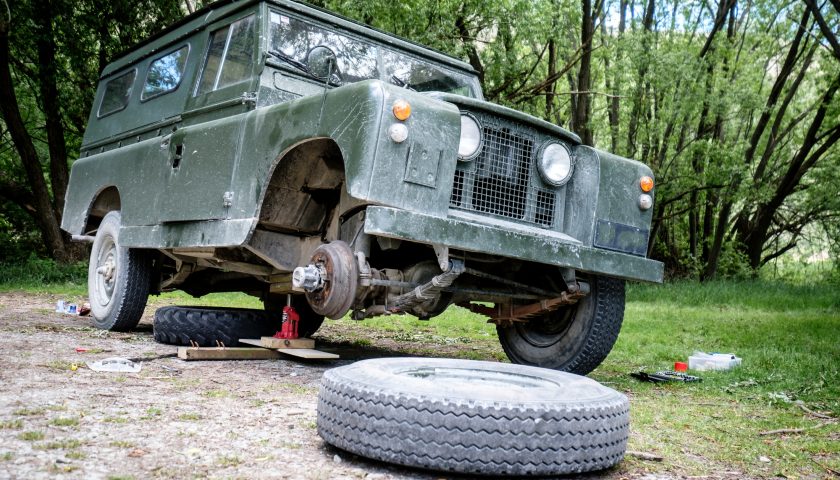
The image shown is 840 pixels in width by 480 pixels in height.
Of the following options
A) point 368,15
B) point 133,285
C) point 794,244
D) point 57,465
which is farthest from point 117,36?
point 794,244

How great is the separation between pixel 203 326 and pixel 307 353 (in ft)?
2.68

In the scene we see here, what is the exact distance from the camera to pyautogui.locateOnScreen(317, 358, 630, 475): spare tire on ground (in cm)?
239

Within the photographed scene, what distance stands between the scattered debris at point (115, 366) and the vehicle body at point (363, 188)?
2.77 feet

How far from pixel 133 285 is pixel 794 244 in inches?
814

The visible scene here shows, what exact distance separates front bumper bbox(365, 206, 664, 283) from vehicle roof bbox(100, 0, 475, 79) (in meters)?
1.94

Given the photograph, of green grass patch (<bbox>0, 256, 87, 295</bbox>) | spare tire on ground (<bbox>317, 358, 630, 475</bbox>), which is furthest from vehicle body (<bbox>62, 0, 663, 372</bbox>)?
green grass patch (<bbox>0, 256, 87, 295</bbox>)

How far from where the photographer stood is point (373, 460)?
8.54ft

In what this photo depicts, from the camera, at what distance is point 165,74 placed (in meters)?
5.92

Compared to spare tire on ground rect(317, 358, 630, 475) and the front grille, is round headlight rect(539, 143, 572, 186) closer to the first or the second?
the front grille

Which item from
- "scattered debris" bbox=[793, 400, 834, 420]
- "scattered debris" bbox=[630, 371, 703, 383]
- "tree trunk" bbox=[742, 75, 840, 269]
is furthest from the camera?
"tree trunk" bbox=[742, 75, 840, 269]

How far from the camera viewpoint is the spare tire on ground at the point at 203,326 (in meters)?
5.20

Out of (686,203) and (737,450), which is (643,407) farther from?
(686,203)

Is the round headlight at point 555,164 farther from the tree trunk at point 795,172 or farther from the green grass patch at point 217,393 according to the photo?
the tree trunk at point 795,172

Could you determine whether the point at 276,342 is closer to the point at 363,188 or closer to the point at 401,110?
the point at 363,188
